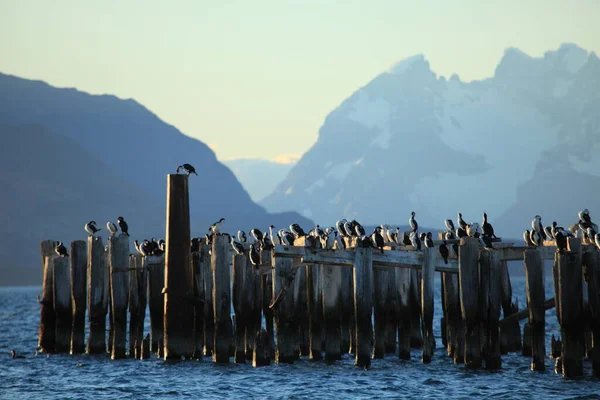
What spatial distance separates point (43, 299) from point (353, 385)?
442 inches

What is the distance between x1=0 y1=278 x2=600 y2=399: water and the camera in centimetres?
2391

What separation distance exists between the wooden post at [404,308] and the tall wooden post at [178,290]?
5.73 m

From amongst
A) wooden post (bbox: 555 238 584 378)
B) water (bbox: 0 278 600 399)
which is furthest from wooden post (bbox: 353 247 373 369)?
wooden post (bbox: 555 238 584 378)

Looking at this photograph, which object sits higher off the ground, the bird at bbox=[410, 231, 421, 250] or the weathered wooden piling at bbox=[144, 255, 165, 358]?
the bird at bbox=[410, 231, 421, 250]

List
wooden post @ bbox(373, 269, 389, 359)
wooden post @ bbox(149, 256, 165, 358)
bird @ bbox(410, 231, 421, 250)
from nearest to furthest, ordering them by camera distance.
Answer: wooden post @ bbox(373, 269, 389, 359), wooden post @ bbox(149, 256, 165, 358), bird @ bbox(410, 231, 421, 250)

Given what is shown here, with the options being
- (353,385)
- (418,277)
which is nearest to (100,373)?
(353,385)

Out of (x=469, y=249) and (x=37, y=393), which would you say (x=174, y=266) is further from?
(x=469, y=249)

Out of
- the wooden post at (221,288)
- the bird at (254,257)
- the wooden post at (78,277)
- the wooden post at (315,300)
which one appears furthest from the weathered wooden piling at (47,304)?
→ the wooden post at (315,300)

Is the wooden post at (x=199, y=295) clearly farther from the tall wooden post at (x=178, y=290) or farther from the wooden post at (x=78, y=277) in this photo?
the wooden post at (x=78, y=277)

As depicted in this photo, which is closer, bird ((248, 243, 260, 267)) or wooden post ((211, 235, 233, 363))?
wooden post ((211, 235, 233, 363))

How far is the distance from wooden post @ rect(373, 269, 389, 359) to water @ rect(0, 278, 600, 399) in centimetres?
50

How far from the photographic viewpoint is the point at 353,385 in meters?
24.9

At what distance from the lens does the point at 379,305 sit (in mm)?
27188

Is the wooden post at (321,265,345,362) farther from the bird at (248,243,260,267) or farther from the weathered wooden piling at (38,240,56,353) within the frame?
the weathered wooden piling at (38,240,56,353)
